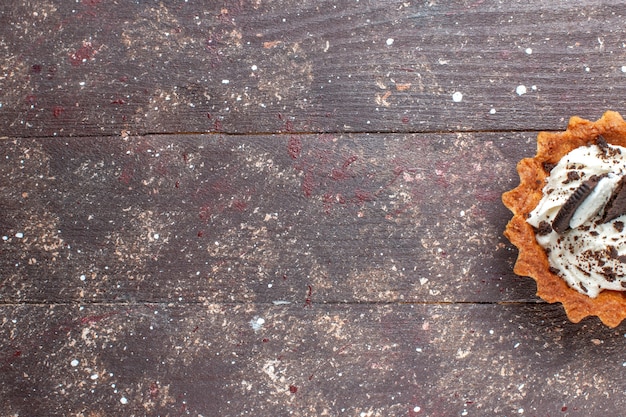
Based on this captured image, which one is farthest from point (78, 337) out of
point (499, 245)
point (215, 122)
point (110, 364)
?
point (499, 245)

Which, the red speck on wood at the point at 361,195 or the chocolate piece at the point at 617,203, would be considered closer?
the chocolate piece at the point at 617,203

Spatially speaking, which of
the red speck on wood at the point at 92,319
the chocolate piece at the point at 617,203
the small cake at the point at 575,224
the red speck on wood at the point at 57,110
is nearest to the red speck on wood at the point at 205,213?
the red speck on wood at the point at 92,319

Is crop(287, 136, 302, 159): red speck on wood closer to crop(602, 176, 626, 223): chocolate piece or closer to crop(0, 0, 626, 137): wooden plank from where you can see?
crop(0, 0, 626, 137): wooden plank

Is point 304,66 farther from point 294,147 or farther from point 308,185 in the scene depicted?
point 308,185

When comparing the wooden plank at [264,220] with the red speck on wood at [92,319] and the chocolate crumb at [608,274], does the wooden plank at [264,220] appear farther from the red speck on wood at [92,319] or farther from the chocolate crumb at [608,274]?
the chocolate crumb at [608,274]

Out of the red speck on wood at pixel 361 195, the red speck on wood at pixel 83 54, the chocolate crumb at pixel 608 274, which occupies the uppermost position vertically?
the red speck on wood at pixel 83 54

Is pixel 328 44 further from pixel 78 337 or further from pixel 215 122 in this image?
pixel 78 337

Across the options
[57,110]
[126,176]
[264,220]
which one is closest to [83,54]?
[57,110]
